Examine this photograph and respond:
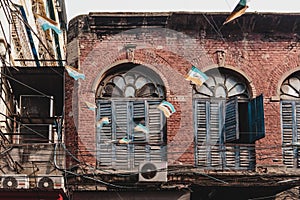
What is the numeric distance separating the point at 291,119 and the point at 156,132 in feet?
10.4

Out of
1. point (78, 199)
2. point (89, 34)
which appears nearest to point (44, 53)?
point (89, 34)

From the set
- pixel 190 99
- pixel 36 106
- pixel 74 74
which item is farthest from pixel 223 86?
pixel 36 106

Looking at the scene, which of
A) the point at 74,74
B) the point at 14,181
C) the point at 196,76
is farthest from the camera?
the point at 196,76

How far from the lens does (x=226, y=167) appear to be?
16.5 m

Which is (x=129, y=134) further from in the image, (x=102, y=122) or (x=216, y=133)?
(x=216, y=133)

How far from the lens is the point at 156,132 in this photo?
16.6 metres

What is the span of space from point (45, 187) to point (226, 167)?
169 inches

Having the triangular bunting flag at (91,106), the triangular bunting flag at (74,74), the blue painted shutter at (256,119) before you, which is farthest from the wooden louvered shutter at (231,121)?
the triangular bunting flag at (74,74)

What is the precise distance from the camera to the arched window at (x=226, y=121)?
649 inches

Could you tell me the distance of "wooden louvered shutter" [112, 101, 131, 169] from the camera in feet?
53.8

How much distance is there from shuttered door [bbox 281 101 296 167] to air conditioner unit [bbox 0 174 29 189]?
5.96m

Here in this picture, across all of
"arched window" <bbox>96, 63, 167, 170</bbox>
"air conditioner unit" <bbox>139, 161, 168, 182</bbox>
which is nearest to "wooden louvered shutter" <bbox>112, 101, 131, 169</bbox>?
"arched window" <bbox>96, 63, 167, 170</bbox>

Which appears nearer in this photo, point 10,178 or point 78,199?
point 10,178

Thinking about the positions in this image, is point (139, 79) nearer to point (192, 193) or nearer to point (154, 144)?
point (154, 144)
